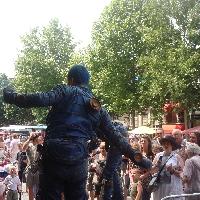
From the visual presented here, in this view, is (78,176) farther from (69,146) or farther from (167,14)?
(167,14)

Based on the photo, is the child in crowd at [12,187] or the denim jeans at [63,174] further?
the child in crowd at [12,187]

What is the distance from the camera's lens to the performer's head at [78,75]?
16.4 ft

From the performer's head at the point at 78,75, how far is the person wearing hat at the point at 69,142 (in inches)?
4.2

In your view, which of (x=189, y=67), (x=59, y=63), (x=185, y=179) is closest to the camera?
(x=185, y=179)

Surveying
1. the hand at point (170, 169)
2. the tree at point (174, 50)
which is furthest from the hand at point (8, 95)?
the tree at point (174, 50)

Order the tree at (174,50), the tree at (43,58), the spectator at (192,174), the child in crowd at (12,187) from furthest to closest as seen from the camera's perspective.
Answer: the tree at (43,58), the tree at (174,50), the child in crowd at (12,187), the spectator at (192,174)

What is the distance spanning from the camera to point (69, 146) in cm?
462

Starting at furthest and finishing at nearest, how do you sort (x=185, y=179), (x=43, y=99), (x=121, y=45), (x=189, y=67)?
(x=121, y=45), (x=189, y=67), (x=185, y=179), (x=43, y=99)

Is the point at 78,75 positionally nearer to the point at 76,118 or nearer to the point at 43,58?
the point at 76,118

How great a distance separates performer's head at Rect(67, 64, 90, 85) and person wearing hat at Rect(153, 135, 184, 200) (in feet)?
11.2

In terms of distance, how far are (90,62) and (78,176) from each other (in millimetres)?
47246

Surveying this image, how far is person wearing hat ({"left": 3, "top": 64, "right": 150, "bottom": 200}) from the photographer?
4.61 m

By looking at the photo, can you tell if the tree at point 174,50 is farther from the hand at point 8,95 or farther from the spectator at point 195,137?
the hand at point 8,95

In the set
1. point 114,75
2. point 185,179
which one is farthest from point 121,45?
point 185,179
